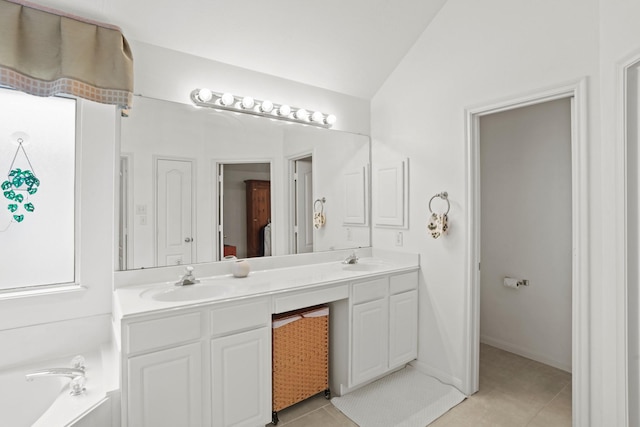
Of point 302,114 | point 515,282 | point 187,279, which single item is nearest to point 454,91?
point 302,114

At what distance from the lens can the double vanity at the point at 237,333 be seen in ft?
5.13

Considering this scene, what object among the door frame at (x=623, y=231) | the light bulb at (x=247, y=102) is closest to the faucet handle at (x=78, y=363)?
the light bulb at (x=247, y=102)

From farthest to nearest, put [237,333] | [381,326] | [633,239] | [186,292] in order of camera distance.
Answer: [381,326] < [186,292] < [237,333] < [633,239]

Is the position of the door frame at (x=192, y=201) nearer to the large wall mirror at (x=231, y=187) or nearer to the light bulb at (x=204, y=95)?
the large wall mirror at (x=231, y=187)

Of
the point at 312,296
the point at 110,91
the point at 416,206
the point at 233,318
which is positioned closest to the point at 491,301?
the point at 416,206

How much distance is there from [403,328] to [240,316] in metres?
1.37

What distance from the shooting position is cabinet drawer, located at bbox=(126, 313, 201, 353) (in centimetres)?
152

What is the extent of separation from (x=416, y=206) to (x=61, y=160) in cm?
237

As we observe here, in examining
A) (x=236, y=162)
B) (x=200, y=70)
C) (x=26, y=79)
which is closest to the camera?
(x=26, y=79)

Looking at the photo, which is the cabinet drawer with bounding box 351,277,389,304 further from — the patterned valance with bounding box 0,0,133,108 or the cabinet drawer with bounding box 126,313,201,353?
the patterned valance with bounding box 0,0,133,108

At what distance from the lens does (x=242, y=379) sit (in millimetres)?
1829

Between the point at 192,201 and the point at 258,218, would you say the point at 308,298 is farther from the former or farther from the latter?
the point at 192,201

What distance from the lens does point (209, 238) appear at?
231 centimetres

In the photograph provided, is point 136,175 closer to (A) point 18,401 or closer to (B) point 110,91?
(B) point 110,91
